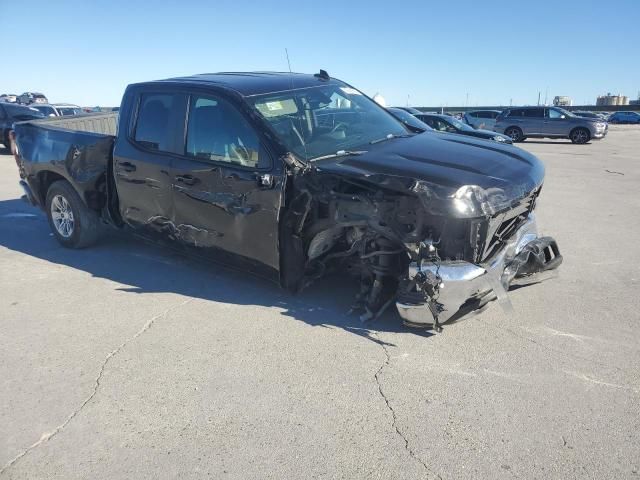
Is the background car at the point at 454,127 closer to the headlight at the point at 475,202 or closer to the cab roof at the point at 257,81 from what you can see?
the cab roof at the point at 257,81

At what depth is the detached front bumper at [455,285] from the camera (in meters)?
3.50

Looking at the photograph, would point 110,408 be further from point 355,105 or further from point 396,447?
point 355,105

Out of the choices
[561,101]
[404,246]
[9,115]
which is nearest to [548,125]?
[9,115]

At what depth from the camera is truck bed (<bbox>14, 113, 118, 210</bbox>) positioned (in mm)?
5578

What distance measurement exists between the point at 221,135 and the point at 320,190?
116 centimetres

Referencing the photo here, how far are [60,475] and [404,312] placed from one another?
230 cm

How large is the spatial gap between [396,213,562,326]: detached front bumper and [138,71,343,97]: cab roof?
220cm

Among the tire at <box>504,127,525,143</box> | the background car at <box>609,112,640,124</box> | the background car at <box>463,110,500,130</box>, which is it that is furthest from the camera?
the background car at <box>609,112,640,124</box>

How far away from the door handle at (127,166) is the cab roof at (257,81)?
0.85 meters

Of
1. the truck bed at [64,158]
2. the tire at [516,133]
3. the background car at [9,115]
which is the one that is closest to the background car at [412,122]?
the truck bed at [64,158]

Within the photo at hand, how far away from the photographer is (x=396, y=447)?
8.98ft

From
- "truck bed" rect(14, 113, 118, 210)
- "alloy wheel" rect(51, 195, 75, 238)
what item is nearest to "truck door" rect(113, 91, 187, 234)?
"truck bed" rect(14, 113, 118, 210)

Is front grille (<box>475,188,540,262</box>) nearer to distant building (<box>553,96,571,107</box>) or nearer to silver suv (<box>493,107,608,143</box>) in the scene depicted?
silver suv (<box>493,107,608,143</box>)

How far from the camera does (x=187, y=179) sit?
4.63m
